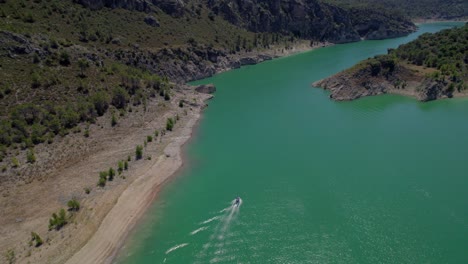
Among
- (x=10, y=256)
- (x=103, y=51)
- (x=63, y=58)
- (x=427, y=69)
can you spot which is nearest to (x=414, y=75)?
(x=427, y=69)

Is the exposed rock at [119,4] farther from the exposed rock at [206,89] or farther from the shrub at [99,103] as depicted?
the shrub at [99,103]

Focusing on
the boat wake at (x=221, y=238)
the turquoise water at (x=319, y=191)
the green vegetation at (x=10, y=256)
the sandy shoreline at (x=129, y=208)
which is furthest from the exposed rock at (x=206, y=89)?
the green vegetation at (x=10, y=256)

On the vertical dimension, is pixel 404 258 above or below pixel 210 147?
below

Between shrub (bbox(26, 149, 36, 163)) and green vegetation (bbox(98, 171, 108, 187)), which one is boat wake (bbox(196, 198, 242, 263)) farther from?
shrub (bbox(26, 149, 36, 163))

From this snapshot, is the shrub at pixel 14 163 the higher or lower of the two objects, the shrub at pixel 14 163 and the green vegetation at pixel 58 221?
the higher

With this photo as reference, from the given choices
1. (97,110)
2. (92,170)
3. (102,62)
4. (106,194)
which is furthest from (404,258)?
(102,62)

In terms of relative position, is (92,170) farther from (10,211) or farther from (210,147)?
(210,147)

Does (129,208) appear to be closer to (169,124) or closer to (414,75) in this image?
→ (169,124)
